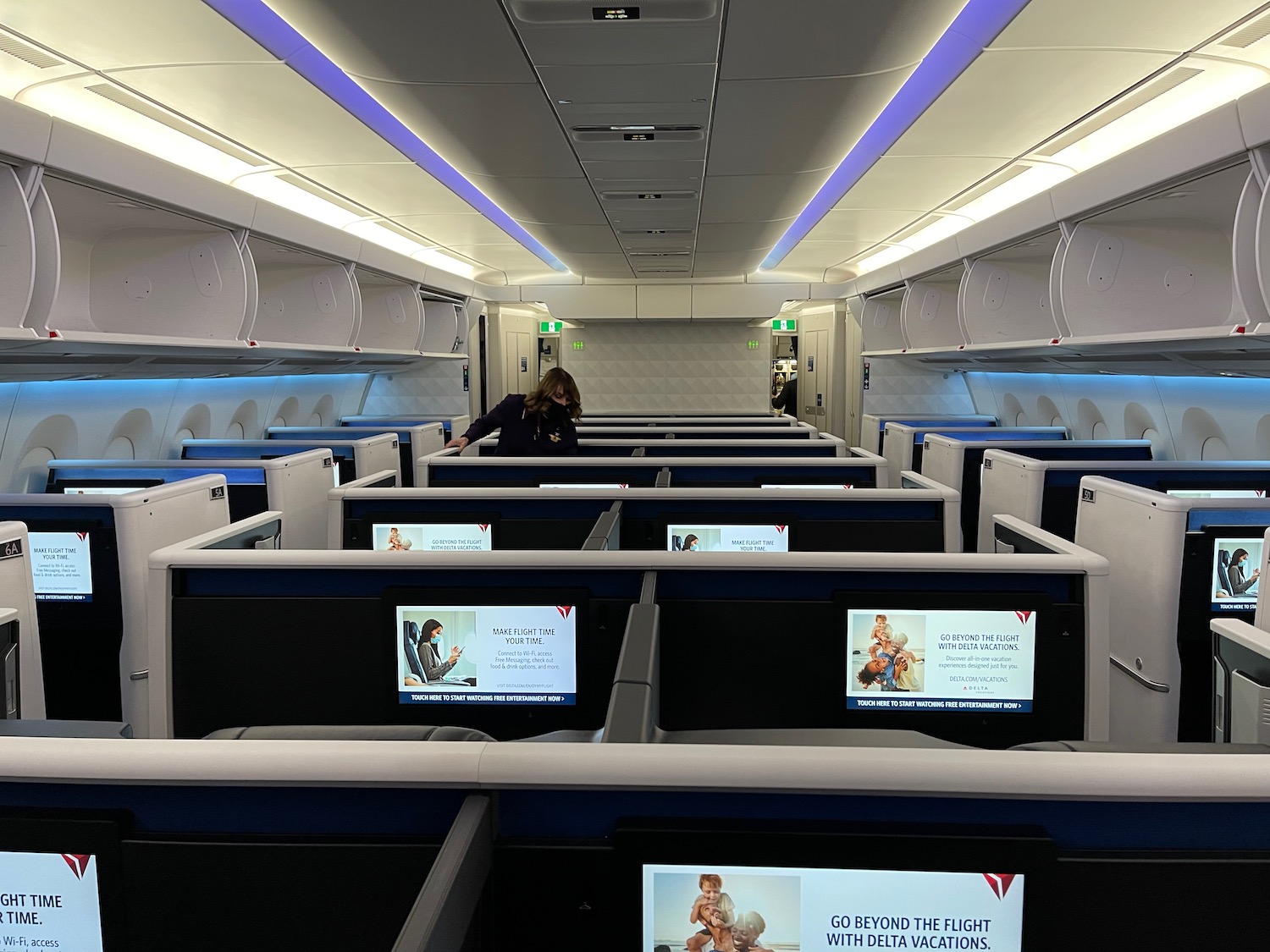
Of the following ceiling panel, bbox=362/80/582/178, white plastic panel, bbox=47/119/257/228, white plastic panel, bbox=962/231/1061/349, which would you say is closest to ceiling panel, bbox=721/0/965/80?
ceiling panel, bbox=362/80/582/178

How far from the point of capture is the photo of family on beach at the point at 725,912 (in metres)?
0.98

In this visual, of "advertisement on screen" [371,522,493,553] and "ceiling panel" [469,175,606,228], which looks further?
"ceiling panel" [469,175,606,228]

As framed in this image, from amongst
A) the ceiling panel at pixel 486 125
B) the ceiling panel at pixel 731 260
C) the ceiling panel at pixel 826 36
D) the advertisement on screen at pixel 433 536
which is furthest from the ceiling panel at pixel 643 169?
the ceiling panel at pixel 731 260

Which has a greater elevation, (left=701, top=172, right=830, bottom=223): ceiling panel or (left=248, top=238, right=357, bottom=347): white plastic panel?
(left=701, top=172, right=830, bottom=223): ceiling panel

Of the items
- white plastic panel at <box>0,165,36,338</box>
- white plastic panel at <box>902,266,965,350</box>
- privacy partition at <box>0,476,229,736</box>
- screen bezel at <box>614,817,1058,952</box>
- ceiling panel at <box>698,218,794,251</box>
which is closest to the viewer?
screen bezel at <box>614,817,1058,952</box>

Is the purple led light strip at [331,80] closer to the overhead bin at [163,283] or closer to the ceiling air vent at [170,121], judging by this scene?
the ceiling air vent at [170,121]

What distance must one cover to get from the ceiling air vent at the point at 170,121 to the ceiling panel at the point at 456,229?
6.51ft

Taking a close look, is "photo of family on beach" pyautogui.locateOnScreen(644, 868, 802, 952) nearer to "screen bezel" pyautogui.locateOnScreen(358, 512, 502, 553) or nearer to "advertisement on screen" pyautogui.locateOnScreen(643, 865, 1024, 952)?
"advertisement on screen" pyautogui.locateOnScreen(643, 865, 1024, 952)

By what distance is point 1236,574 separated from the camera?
9.46ft

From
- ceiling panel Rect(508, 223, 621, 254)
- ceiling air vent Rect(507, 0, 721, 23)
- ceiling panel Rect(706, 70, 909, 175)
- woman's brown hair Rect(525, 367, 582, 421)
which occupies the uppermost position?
ceiling panel Rect(508, 223, 621, 254)

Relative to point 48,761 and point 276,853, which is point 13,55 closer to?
point 48,761

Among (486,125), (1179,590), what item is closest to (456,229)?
(486,125)

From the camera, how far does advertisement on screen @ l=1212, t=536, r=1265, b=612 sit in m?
2.87

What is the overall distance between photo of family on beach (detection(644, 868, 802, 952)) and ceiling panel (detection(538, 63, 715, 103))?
9.09 feet
